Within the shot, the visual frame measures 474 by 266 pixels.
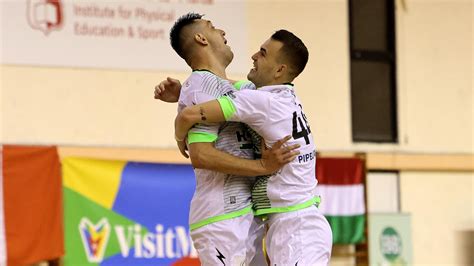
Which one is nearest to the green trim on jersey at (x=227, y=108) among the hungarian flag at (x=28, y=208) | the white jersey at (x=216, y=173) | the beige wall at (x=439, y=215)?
the white jersey at (x=216, y=173)

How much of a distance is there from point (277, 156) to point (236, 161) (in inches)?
7.3

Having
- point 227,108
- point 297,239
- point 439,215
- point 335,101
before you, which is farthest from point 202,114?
point 439,215

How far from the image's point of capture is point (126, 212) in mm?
9648

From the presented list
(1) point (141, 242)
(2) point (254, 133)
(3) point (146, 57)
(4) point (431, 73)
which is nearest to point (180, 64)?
(3) point (146, 57)

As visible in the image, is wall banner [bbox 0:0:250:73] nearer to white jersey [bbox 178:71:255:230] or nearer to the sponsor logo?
the sponsor logo

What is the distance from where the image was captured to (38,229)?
9.23m

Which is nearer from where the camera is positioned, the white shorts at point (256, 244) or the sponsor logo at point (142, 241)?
the white shorts at point (256, 244)

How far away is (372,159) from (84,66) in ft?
11.1

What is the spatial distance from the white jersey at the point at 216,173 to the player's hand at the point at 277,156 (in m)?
→ 0.14

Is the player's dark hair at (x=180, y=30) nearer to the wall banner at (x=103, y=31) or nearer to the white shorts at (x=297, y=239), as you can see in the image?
the white shorts at (x=297, y=239)

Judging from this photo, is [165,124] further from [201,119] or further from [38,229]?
[201,119]

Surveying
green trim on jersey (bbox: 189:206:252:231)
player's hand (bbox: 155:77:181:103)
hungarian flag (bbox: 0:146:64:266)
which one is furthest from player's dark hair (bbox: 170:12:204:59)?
hungarian flag (bbox: 0:146:64:266)

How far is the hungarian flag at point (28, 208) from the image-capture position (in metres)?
9.17

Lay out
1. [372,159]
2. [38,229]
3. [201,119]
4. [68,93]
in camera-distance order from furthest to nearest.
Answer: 1. [372,159]
2. [68,93]
3. [38,229]
4. [201,119]
